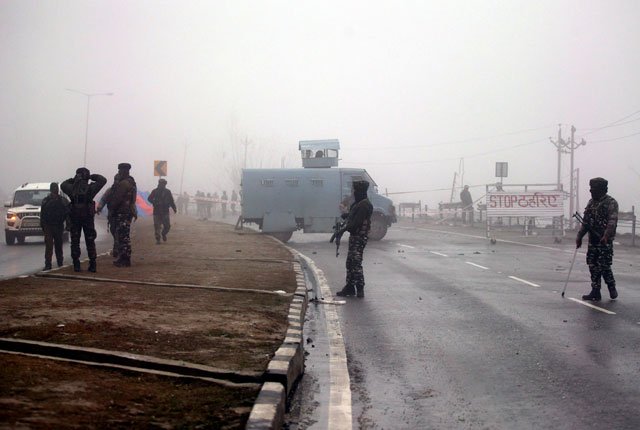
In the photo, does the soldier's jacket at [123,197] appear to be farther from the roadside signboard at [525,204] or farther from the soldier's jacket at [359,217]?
the roadside signboard at [525,204]

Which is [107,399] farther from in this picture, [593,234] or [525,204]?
[525,204]

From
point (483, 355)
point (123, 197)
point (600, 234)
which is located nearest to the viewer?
point (483, 355)

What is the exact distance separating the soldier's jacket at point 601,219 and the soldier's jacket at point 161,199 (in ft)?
47.6

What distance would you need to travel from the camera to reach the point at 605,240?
12328 millimetres

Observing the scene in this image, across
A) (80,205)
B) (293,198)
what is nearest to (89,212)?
(80,205)

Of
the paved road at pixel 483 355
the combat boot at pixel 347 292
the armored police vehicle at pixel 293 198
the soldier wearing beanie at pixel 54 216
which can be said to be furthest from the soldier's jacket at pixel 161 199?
the combat boot at pixel 347 292

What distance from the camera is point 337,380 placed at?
263 inches

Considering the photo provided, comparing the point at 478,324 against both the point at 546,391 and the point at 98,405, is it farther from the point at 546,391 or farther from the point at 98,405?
the point at 98,405

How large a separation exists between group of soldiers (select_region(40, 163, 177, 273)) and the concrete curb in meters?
7.27

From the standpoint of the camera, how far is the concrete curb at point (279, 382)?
16.0ft

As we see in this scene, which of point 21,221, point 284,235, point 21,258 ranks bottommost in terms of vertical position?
point 21,258

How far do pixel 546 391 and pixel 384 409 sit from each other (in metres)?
1.42

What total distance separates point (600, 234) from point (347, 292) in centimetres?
414

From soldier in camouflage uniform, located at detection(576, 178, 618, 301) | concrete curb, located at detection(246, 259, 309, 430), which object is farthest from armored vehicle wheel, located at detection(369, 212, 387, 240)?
concrete curb, located at detection(246, 259, 309, 430)
